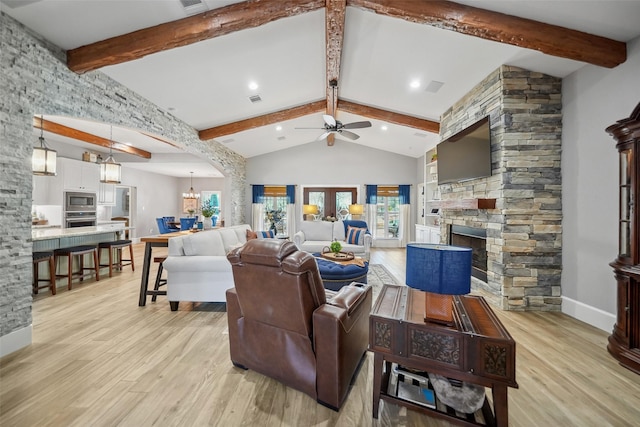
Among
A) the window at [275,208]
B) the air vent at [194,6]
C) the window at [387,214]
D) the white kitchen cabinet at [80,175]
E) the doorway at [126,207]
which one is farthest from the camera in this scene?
the window at [275,208]

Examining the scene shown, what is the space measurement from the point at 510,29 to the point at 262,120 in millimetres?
4704

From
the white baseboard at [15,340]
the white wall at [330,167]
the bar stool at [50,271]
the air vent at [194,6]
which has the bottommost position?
the white baseboard at [15,340]

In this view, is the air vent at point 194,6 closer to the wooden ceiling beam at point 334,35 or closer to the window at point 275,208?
the wooden ceiling beam at point 334,35

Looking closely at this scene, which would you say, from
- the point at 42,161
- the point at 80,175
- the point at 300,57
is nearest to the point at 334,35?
the point at 300,57

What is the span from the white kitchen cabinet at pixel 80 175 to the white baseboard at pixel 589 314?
946 centimetres

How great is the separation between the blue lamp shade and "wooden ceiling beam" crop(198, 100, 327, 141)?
216 inches

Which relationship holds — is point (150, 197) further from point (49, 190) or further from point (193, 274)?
point (193, 274)

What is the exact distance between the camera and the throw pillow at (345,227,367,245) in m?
5.80

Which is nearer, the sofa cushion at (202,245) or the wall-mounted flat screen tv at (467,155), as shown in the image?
the sofa cushion at (202,245)

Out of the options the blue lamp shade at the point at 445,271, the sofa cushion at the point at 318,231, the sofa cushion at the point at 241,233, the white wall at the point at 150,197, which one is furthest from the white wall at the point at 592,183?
the white wall at the point at 150,197

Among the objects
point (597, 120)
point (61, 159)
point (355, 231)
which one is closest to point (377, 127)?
point (355, 231)

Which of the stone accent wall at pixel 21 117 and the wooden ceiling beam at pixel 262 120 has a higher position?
the wooden ceiling beam at pixel 262 120

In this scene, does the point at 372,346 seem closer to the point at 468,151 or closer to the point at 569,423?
the point at 569,423

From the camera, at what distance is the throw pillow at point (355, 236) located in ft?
19.0
